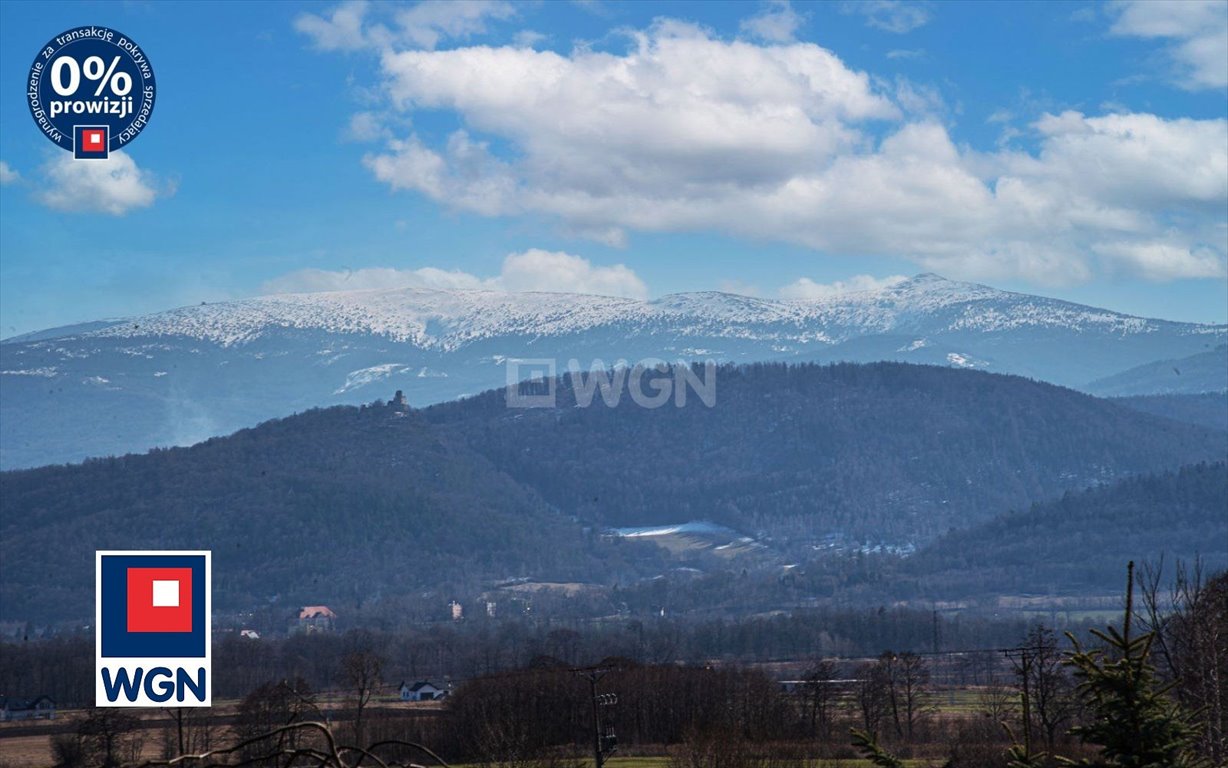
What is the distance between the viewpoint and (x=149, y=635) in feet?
58.9

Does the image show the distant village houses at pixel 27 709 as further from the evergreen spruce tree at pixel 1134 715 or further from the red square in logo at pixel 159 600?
the evergreen spruce tree at pixel 1134 715

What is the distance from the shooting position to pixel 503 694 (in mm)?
114875

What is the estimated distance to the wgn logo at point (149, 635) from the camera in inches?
675

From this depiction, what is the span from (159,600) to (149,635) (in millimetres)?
697

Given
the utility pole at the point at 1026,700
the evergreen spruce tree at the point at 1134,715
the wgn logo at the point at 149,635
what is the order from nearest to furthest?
the evergreen spruce tree at the point at 1134,715
the utility pole at the point at 1026,700
the wgn logo at the point at 149,635

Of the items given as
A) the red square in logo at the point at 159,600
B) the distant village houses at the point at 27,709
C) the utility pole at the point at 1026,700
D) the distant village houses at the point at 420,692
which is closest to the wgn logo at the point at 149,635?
the red square in logo at the point at 159,600

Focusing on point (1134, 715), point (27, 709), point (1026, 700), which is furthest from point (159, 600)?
point (27, 709)

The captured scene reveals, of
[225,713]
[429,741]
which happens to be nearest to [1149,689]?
[429,741]

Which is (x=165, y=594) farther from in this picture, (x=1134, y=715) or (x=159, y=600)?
(x=1134, y=715)

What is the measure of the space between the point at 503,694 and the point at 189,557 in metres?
99.6

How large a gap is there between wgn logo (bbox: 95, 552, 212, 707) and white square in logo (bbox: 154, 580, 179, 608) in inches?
1.2

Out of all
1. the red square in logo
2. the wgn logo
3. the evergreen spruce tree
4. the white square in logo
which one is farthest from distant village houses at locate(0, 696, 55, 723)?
the evergreen spruce tree

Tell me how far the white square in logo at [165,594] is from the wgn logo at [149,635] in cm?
3

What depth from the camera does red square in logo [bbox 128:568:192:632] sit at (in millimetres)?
18016
